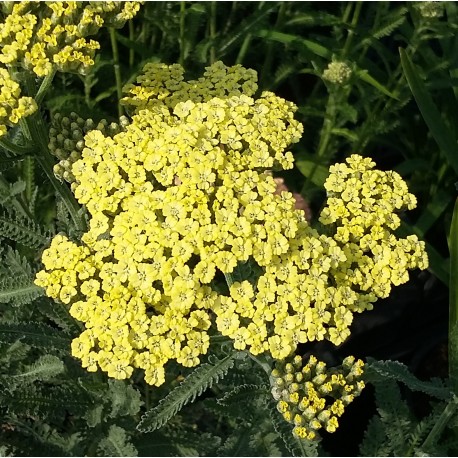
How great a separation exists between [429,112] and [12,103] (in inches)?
66.2

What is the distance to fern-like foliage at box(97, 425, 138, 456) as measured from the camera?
7.00 feet

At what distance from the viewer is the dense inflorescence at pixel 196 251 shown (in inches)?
70.2

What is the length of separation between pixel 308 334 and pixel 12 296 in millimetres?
818

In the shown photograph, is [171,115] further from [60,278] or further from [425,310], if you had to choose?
[425,310]

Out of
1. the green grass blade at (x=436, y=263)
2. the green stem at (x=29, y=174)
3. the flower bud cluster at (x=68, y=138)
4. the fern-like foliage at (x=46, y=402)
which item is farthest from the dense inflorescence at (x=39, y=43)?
the green grass blade at (x=436, y=263)

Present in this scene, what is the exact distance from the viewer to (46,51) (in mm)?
1850

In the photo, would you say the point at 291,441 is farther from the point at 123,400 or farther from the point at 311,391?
the point at 123,400

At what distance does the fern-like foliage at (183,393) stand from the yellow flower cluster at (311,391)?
0.15m

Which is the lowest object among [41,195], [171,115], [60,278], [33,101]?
[41,195]

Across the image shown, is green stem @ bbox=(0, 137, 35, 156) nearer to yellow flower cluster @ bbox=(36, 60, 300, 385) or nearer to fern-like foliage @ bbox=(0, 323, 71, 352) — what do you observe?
yellow flower cluster @ bbox=(36, 60, 300, 385)

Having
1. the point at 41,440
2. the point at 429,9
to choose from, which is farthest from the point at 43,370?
the point at 429,9

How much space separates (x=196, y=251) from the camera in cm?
179

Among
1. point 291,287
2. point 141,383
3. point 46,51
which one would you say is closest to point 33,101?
point 46,51

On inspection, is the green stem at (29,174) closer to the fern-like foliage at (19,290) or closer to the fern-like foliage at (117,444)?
the fern-like foliage at (19,290)
